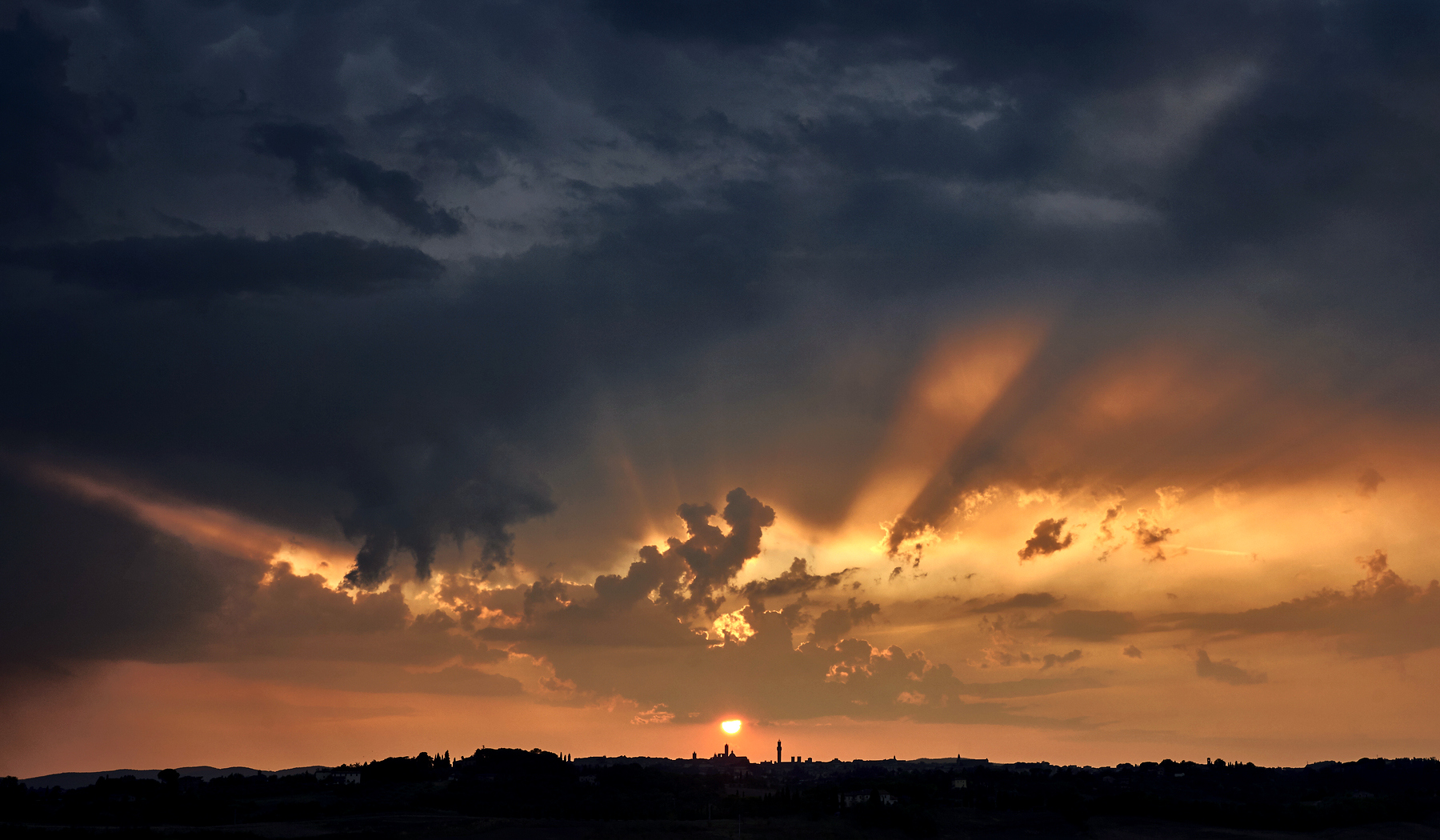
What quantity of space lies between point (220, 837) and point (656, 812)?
7195 centimetres

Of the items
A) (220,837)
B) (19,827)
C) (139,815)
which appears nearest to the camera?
(220,837)

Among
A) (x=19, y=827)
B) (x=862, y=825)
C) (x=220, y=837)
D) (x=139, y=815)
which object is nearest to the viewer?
(x=220, y=837)

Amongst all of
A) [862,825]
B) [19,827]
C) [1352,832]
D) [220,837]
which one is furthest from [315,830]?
[1352,832]

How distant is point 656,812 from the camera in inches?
7766

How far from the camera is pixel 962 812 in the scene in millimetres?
197250

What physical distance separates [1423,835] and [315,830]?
183611mm

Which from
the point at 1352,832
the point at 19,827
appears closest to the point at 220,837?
the point at 19,827

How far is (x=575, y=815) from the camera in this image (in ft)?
623

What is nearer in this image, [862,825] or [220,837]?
[220,837]

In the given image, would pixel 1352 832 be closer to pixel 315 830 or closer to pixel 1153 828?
pixel 1153 828

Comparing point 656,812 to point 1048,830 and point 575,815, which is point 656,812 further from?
point 1048,830

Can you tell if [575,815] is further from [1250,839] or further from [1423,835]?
[1423,835]

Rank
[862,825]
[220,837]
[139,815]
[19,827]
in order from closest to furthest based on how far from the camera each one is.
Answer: [220,837] → [19,827] → [862,825] → [139,815]

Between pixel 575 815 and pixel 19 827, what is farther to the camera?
pixel 575 815
